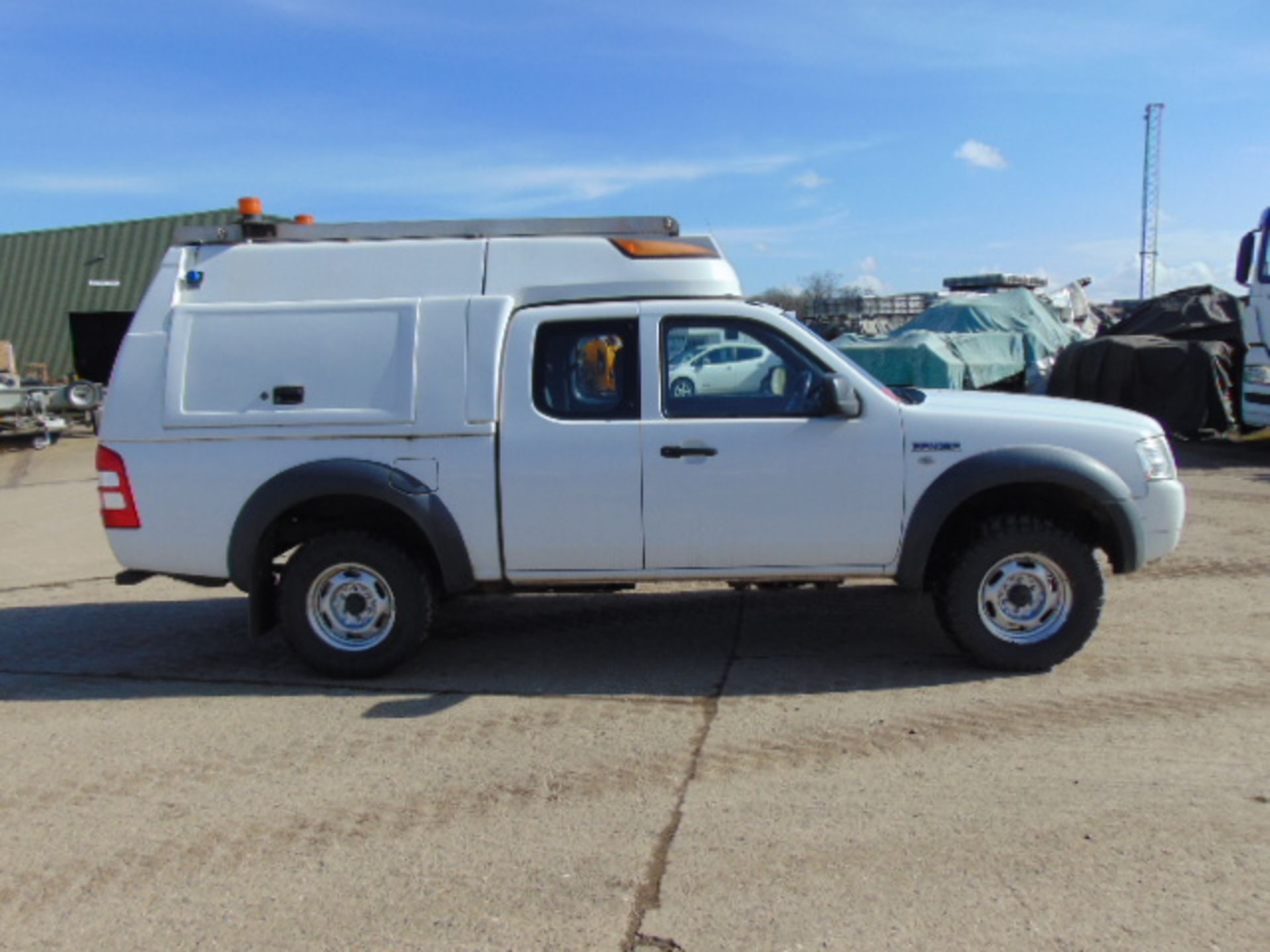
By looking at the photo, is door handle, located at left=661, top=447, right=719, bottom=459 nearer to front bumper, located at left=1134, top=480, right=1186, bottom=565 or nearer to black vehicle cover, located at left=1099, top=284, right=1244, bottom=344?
front bumper, located at left=1134, top=480, right=1186, bottom=565

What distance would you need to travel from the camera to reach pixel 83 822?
4.30m

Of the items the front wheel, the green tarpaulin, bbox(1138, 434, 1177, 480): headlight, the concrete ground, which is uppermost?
the green tarpaulin

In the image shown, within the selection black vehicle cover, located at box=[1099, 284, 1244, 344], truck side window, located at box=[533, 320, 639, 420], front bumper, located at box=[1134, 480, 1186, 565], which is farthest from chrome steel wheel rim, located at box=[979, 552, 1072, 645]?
black vehicle cover, located at box=[1099, 284, 1244, 344]

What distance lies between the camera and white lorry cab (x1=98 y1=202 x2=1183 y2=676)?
555 cm

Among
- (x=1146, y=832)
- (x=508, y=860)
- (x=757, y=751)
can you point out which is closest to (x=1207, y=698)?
(x=1146, y=832)

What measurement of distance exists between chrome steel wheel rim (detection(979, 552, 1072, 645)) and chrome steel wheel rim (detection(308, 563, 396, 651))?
308 cm

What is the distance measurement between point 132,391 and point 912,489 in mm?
4030

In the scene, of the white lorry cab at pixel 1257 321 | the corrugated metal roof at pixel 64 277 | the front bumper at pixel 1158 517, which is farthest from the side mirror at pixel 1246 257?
the corrugated metal roof at pixel 64 277

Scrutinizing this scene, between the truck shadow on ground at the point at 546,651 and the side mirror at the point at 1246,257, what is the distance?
9122 mm

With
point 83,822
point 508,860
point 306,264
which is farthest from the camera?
point 306,264

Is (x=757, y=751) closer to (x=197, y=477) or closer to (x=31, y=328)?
(x=197, y=477)

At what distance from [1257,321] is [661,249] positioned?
11.4 metres

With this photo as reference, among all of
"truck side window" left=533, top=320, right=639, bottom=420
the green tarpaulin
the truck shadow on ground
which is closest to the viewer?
"truck side window" left=533, top=320, right=639, bottom=420

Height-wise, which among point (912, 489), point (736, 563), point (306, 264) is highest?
point (306, 264)
